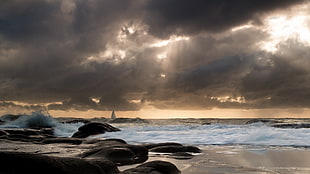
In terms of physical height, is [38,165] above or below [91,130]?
above

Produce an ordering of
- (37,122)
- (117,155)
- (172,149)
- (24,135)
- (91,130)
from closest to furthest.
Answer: (117,155)
(172,149)
(24,135)
(91,130)
(37,122)

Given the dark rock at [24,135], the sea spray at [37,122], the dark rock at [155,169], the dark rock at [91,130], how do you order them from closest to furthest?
the dark rock at [155,169]
the dark rock at [24,135]
the dark rock at [91,130]
the sea spray at [37,122]

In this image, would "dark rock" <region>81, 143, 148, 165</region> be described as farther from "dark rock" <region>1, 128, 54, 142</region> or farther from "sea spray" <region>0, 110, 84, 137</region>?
"sea spray" <region>0, 110, 84, 137</region>

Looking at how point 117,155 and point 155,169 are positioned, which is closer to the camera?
point 155,169

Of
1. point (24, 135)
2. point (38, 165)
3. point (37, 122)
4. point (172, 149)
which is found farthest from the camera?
point (37, 122)

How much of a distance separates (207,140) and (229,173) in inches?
289

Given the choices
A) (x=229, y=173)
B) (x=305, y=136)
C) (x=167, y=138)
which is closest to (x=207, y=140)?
(x=167, y=138)

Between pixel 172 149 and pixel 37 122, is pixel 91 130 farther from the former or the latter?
pixel 37 122

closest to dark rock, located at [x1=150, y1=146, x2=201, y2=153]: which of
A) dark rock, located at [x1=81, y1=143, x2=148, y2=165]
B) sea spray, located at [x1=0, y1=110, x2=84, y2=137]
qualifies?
dark rock, located at [x1=81, y1=143, x2=148, y2=165]

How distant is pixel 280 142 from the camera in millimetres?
10805

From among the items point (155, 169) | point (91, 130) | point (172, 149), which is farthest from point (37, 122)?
point (155, 169)

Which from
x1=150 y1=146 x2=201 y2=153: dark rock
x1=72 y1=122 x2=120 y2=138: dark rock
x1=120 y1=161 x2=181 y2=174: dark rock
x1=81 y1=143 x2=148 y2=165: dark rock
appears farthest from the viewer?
x1=72 y1=122 x2=120 y2=138: dark rock

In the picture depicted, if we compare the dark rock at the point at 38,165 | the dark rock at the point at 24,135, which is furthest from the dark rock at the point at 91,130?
the dark rock at the point at 38,165

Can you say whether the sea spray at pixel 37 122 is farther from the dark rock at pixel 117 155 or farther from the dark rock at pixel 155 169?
the dark rock at pixel 155 169
